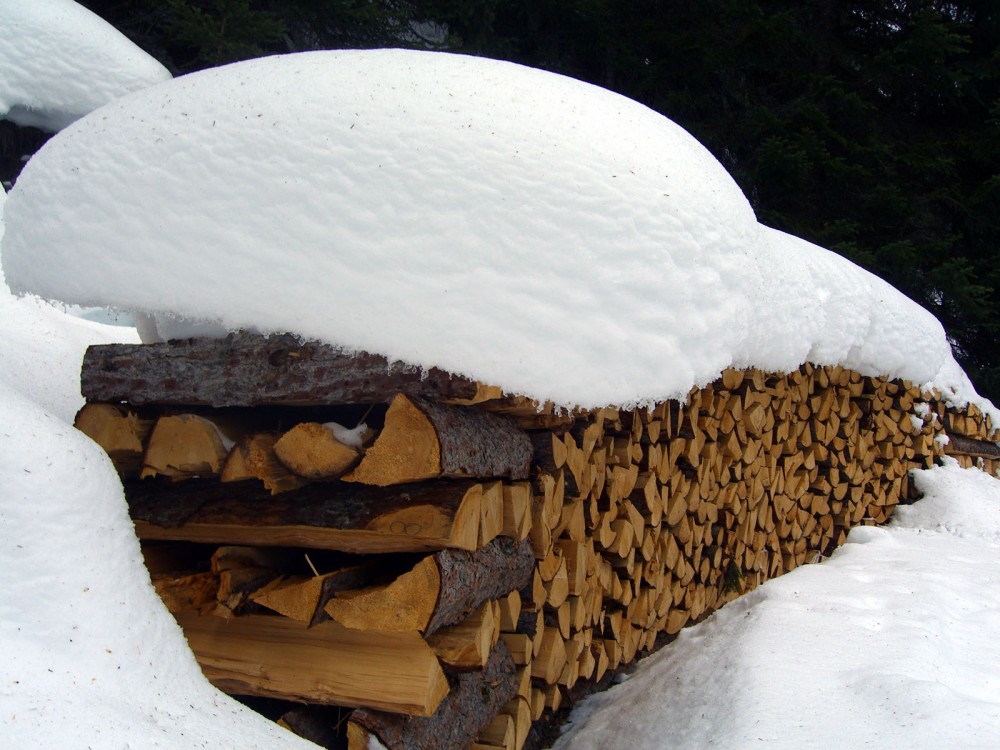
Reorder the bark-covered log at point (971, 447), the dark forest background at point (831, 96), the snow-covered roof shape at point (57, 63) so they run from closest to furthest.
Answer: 1. the snow-covered roof shape at point (57, 63)
2. the bark-covered log at point (971, 447)
3. the dark forest background at point (831, 96)

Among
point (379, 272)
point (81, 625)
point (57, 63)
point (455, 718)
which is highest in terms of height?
point (57, 63)

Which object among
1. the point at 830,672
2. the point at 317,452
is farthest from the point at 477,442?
the point at 830,672

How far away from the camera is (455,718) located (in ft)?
4.97

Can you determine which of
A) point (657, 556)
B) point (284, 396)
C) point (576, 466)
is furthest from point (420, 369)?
point (657, 556)

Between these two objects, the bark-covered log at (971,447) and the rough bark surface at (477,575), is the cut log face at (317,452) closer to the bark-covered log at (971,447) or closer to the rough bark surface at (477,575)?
the rough bark surface at (477,575)

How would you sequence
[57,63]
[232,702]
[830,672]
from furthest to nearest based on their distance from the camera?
[57,63] < [830,672] < [232,702]

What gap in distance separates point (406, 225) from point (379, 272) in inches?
3.9

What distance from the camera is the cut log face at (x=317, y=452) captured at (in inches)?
53.3

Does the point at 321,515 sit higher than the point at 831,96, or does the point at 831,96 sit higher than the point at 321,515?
the point at 831,96

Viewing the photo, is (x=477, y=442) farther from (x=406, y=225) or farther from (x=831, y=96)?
(x=831, y=96)

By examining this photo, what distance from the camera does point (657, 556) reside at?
2.44 metres

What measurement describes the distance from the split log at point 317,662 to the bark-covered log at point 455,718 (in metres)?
0.04

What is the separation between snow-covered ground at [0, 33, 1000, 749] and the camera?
119cm

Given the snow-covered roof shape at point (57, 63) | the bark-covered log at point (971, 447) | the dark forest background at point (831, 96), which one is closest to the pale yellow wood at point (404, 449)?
the snow-covered roof shape at point (57, 63)
